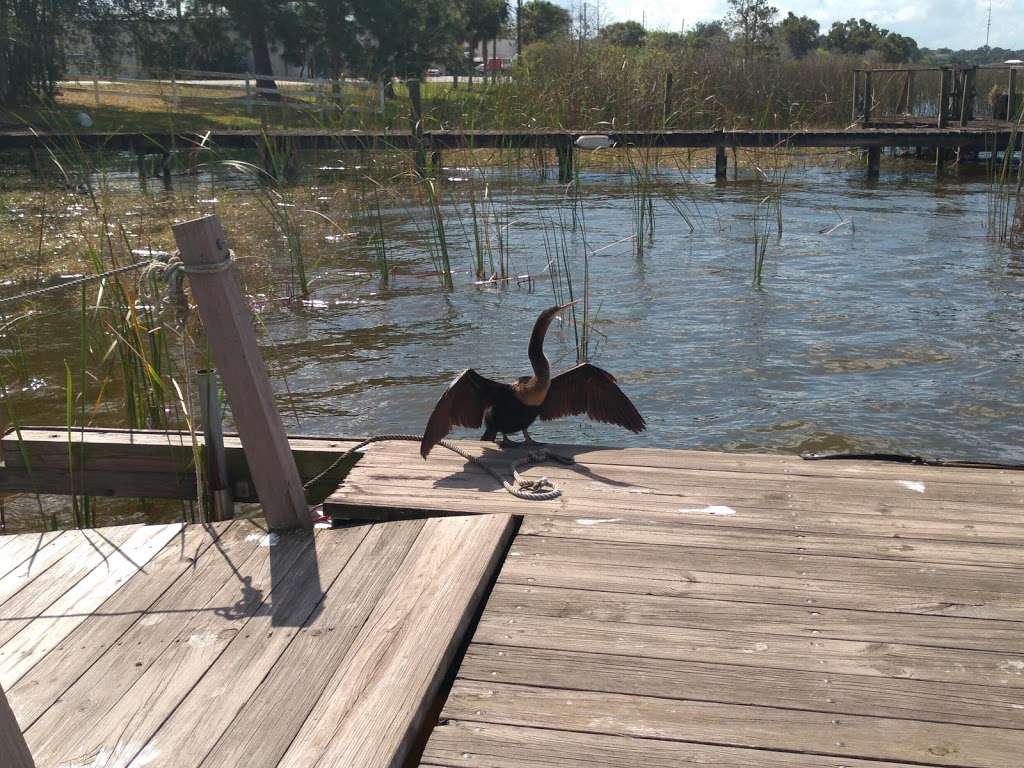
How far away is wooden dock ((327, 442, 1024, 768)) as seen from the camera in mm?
2088

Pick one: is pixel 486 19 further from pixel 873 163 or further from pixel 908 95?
pixel 873 163

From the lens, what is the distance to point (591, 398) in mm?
4039

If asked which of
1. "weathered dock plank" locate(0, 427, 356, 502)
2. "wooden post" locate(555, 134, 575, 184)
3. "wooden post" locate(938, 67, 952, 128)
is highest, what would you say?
"wooden post" locate(938, 67, 952, 128)

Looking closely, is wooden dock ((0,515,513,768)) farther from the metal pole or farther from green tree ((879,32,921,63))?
green tree ((879,32,921,63))

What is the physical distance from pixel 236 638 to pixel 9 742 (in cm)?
104

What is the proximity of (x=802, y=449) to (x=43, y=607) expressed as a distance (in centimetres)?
419

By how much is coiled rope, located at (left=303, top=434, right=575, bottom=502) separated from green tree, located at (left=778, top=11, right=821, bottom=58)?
64.4m

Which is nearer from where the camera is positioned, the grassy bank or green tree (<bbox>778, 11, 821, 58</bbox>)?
the grassy bank

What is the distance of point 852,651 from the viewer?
7.90ft

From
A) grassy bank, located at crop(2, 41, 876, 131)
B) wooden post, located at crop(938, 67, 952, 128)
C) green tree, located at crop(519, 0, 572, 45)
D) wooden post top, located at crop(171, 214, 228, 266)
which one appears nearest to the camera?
wooden post top, located at crop(171, 214, 228, 266)

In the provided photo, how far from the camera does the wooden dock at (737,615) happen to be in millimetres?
2088

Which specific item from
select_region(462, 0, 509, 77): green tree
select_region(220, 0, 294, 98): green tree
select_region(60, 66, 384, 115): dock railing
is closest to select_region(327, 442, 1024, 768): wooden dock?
select_region(60, 66, 384, 115): dock railing

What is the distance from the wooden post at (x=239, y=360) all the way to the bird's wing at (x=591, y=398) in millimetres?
1242

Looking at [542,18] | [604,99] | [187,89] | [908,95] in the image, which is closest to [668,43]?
[908,95]
